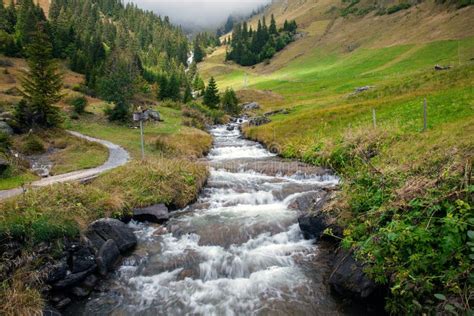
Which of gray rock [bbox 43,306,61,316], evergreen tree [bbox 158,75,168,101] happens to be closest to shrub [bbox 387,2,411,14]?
evergreen tree [bbox 158,75,168,101]

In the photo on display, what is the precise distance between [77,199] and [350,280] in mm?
10945

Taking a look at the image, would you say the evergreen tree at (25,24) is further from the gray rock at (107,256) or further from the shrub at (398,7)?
the shrub at (398,7)

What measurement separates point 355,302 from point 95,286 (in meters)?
8.04

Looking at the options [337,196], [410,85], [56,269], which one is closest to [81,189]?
[56,269]

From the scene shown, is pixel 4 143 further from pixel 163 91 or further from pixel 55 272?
pixel 163 91

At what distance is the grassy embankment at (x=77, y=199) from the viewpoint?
29.5 ft

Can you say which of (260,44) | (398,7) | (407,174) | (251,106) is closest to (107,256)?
(407,174)

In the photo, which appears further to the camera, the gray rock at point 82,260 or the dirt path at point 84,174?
the dirt path at point 84,174

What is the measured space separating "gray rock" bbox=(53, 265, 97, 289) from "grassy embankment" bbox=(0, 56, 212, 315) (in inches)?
28.8

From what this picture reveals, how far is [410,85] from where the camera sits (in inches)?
1478

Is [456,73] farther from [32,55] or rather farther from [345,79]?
[32,55]

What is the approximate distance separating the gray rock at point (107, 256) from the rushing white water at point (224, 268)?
397mm

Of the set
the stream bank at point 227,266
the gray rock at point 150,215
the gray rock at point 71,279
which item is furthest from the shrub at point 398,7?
the gray rock at point 71,279

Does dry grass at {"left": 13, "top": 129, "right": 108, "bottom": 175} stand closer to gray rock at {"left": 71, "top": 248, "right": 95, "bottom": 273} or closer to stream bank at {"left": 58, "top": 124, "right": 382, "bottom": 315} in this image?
stream bank at {"left": 58, "top": 124, "right": 382, "bottom": 315}
